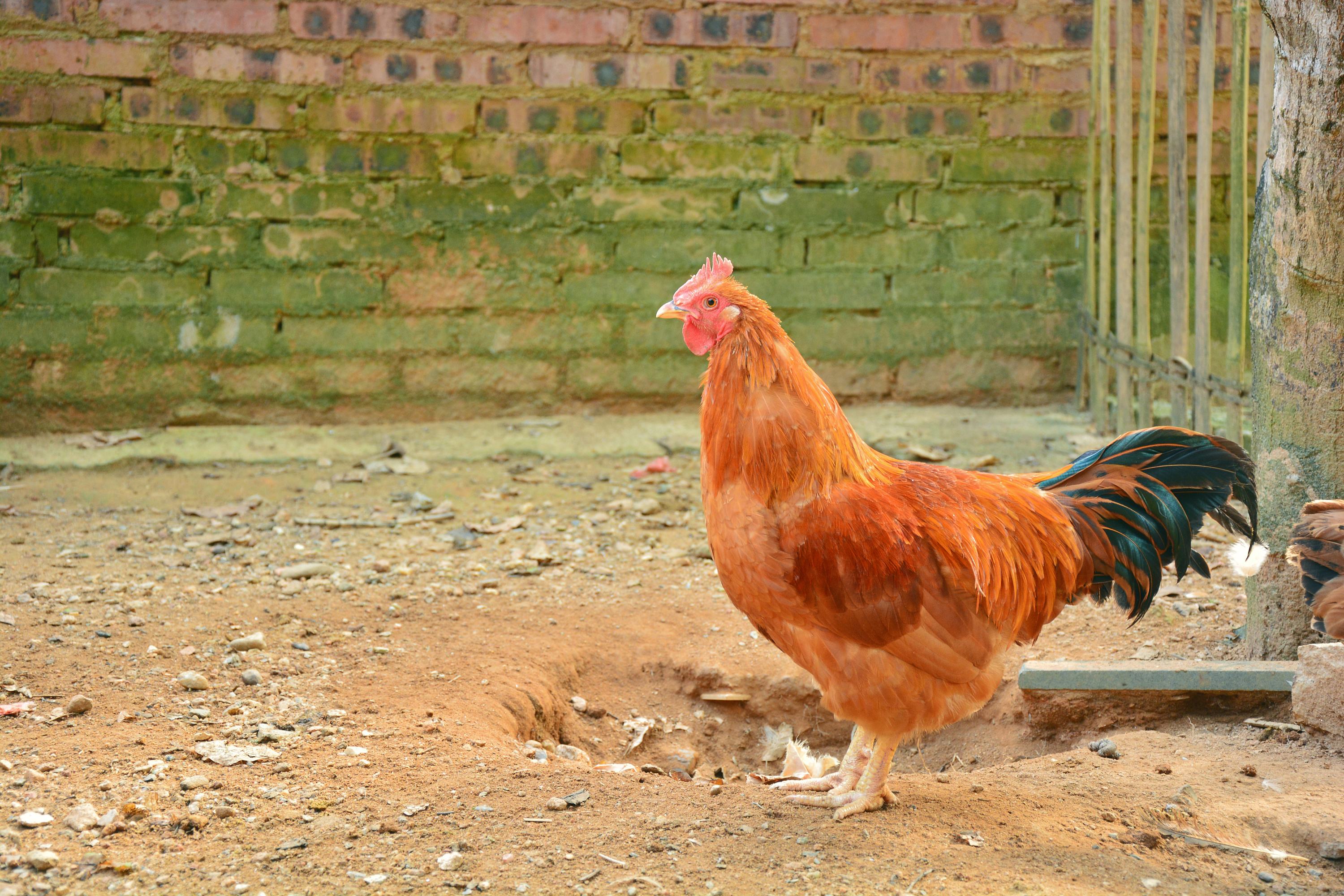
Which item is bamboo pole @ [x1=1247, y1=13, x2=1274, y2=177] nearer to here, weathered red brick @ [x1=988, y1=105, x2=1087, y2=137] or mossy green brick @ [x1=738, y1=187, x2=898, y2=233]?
weathered red brick @ [x1=988, y1=105, x2=1087, y2=137]

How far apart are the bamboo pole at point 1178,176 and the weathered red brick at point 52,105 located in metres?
5.42

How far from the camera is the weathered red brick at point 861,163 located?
21.9ft

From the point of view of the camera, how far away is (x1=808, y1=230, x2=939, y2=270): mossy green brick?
6.78 m

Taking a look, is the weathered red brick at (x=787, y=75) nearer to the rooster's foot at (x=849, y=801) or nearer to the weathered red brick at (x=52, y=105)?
the weathered red brick at (x=52, y=105)

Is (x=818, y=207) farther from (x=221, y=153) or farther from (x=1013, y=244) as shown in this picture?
(x=221, y=153)

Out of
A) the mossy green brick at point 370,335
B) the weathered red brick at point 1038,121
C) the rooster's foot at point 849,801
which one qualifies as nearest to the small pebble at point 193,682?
the rooster's foot at point 849,801

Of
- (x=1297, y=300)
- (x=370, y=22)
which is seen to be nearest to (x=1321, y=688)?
(x=1297, y=300)

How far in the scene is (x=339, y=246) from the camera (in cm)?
647

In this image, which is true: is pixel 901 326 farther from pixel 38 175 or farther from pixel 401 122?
pixel 38 175

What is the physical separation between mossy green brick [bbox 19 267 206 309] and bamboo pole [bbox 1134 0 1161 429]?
198 inches

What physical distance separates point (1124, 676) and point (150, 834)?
9.01 ft

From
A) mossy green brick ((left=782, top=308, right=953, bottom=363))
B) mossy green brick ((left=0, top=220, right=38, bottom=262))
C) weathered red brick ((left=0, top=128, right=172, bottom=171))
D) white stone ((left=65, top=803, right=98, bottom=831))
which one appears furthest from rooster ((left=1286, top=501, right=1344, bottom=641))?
mossy green brick ((left=0, top=220, right=38, bottom=262))

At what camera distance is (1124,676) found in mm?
3451

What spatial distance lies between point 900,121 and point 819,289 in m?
1.08
